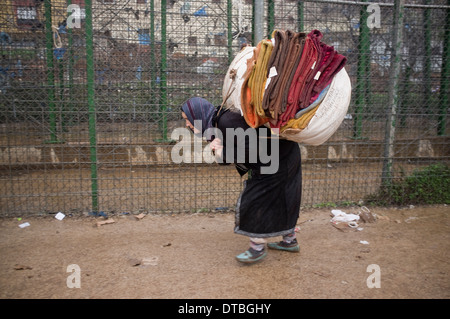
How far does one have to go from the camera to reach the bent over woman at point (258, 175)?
309 centimetres

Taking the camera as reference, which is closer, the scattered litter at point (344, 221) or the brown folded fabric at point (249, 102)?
the brown folded fabric at point (249, 102)

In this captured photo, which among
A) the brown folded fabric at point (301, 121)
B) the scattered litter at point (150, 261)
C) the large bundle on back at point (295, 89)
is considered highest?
the large bundle on back at point (295, 89)

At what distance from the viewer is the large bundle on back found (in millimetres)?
2742

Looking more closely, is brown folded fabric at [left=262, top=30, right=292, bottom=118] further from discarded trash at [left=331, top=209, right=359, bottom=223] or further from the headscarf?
discarded trash at [left=331, top=209, right=359, bottom=223]

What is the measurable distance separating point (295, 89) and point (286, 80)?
0.10m

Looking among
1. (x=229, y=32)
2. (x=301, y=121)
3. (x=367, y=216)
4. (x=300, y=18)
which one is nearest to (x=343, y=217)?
(x=367, y=216)

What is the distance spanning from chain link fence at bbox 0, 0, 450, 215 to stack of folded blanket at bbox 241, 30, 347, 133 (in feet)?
5.48

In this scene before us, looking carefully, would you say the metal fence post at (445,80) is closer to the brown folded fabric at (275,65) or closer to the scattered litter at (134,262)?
the brown folded fabric at (275,65)

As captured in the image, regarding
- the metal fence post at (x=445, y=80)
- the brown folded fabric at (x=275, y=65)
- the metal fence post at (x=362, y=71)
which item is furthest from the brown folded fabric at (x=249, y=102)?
the metal fence post at (x=445, y=80)

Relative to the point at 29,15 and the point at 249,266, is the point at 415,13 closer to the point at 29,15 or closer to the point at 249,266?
the point at 249,266

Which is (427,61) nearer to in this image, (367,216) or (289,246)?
(367,216)

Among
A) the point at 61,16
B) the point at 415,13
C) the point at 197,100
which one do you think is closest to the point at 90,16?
the point at 61,16

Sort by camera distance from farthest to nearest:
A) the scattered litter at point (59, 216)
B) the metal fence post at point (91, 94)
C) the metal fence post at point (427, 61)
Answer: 1. the metal fence post at point (427, 61)
2. the scattered litter at point (59, 216)
3. the metal fence post at point (91, 94)

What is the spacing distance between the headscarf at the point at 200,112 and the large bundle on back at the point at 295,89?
34 centimetres
